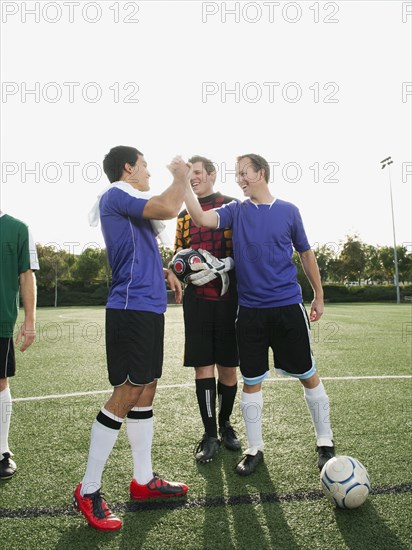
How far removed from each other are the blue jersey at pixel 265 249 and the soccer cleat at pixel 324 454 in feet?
3.81

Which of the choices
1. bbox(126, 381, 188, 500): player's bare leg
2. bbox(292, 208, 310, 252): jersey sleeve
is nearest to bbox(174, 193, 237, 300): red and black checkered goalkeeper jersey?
bbox(292, 208, 310, 252): jersey sleeve

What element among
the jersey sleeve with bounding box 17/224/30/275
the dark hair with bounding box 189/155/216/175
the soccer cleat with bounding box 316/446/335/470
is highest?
the dark hair with bounding box 189/155/216/175

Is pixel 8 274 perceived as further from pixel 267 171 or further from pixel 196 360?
pixel 267 171

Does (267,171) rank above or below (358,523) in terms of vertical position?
above

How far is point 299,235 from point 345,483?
189 centimetres

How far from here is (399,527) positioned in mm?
2557

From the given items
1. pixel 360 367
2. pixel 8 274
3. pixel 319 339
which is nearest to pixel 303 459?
pixel 8 274

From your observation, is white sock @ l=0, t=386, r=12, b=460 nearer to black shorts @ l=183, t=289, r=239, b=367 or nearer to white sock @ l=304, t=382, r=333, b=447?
black shorts @ l=183, t=289, r=239, b=367

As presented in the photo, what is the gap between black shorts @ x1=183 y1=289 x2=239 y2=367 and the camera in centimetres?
404

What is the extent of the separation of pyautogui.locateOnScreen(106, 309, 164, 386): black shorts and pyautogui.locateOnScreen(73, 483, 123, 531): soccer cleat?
68 centimetres

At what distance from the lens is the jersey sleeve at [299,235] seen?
12.4ft

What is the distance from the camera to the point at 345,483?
274 cm

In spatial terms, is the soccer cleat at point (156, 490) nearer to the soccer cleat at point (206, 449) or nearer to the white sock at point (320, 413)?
the soccer cleat at point (206, 449)

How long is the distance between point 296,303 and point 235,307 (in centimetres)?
62
